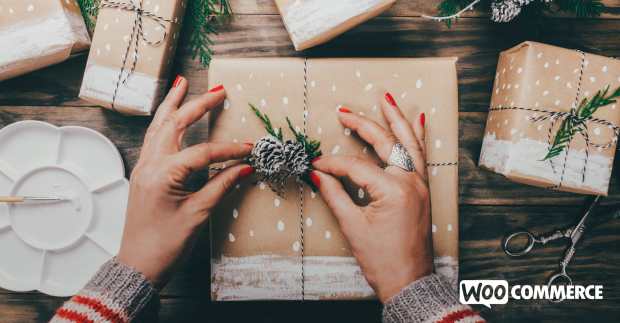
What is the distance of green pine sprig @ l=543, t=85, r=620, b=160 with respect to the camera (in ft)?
2.37

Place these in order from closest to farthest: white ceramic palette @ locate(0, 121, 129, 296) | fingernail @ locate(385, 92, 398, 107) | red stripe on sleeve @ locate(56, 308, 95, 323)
Answer: red stripe on sleeve @ locate(56, 308, 95, 323)
fingernail @ locate(385, 92, 398, 107)
white ceramic palette @ locate(0, 121, 129, 296)

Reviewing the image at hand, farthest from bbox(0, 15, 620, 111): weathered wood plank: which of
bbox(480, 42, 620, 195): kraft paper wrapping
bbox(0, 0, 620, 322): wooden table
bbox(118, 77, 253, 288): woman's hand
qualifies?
bbox(118, 77, 253, 288): woman's hand

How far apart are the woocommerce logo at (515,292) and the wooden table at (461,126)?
2cm

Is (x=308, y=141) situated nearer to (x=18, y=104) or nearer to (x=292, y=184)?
(x=292, y=184)

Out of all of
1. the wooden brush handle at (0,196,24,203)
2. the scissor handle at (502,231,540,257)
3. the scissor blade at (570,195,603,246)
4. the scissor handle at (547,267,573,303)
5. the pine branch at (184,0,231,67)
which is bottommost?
the scissor handle at (547,267,573,303)

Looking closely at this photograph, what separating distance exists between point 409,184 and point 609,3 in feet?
1.99

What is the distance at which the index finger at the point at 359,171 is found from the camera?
0.66 metres

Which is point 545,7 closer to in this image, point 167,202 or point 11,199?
point 167,202

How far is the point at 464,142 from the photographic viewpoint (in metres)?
0.90

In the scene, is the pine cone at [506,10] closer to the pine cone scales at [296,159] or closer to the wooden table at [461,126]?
the wooden table at [461,126]

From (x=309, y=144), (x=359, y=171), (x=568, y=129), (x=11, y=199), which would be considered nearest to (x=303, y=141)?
(x=309, y=144)

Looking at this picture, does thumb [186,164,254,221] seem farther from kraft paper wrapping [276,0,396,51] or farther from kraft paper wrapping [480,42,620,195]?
kraft paper wrapping [480,42,620,195]

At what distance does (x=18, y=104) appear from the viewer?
2.92 feet

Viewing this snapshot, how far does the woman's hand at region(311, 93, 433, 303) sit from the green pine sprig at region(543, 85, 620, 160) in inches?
9.3
